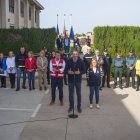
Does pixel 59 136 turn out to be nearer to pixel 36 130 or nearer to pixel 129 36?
pixel 36 130

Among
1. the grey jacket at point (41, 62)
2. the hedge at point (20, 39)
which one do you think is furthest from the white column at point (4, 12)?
the grey jacket at point (41, 62)

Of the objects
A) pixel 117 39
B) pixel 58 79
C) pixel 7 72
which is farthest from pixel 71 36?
pixel 58 79

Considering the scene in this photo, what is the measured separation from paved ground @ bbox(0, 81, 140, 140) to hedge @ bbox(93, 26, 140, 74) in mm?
7063

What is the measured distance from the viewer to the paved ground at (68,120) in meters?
8.70

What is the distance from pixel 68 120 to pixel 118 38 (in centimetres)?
1201

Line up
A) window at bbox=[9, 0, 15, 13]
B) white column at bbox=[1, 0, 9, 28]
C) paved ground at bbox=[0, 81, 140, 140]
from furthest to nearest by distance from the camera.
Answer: window at bbox=[9, 0, 15, 13] → white column at bbox=[1, 0, 9, 28] → paved ground at bbox=[0, 81, 140, 140]

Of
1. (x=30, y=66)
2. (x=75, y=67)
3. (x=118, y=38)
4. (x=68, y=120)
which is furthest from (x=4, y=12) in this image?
(x=68, y=120)

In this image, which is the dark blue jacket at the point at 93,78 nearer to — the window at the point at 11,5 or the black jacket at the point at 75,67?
the black jacket at the point at 75,67

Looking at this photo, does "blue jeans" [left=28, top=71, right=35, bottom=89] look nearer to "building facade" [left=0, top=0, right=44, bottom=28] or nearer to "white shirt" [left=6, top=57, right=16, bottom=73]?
"white shirt" [left=6, top=57, right=16, bottom=73]

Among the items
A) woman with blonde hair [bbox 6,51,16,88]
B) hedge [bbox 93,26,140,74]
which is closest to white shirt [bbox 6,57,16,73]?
woman with blonde hair [bbox 6,51,16,88]

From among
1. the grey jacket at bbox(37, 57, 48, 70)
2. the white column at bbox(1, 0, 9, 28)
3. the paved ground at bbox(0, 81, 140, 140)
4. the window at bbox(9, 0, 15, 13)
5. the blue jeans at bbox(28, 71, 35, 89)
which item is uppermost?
the window at bbox(9, 0, 15, 13)

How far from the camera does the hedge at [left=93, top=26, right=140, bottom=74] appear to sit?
21.2 metres

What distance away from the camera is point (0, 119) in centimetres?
1031

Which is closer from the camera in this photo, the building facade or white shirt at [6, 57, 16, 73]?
white shirt at [6, 57, 16, 73]
